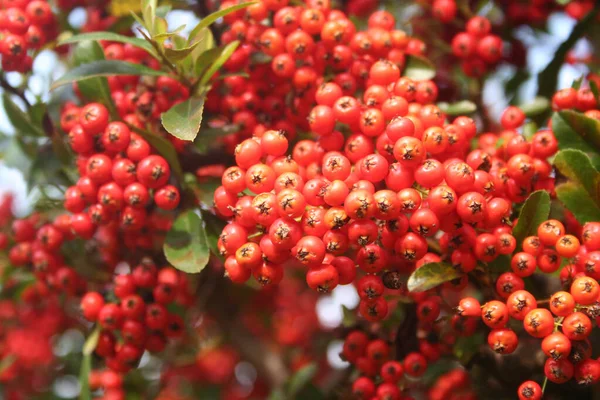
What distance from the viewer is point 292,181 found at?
2068 mm

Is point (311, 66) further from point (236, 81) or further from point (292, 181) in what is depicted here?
point (292, 181)

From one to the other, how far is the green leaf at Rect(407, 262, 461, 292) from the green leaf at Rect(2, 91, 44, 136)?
2046 mm

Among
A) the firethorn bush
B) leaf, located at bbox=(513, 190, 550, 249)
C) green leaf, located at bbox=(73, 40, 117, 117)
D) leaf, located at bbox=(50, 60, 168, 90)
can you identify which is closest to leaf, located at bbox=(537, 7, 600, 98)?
the firethorn bush

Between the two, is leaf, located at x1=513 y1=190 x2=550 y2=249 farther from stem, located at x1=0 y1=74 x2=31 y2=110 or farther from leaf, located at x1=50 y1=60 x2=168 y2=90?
stem, located at x1=0 y1=74 x2=31 y2=110

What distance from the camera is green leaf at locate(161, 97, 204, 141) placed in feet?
7.38

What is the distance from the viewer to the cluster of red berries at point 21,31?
2.71 metres

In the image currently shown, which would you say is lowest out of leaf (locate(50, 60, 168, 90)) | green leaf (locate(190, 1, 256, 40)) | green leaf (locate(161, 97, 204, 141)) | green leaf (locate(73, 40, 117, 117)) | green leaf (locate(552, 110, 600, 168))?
green leaf (locate(73, 40, 117, 117))

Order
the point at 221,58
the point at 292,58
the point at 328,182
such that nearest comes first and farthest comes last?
the point at 328,182 → the point at 221,58 → the point at 292,58

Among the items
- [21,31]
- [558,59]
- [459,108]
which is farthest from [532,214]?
[21,31]

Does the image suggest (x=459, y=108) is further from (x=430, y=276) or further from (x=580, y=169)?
(x=430, y=276)

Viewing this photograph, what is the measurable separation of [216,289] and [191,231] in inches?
67.2

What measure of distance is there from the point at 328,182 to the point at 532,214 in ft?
2.63

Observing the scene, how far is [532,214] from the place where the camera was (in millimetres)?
2193

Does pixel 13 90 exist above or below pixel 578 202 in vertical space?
below
